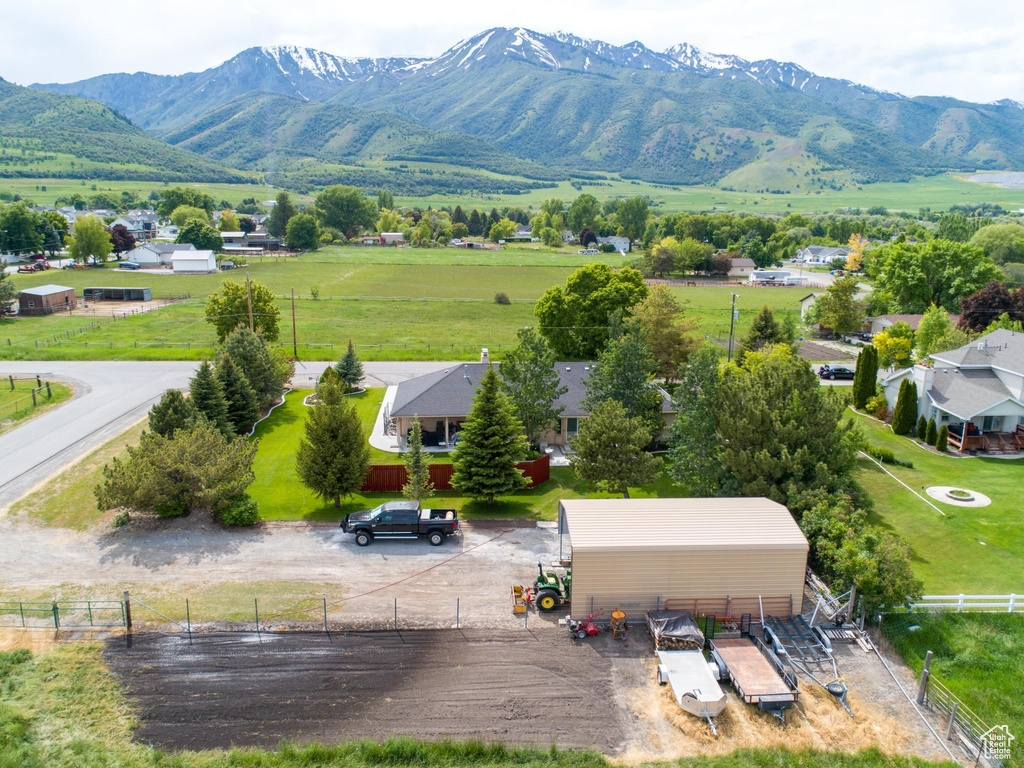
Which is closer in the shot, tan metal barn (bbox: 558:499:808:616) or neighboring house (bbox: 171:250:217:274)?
tan metal barn (bbox: 558:499:808:616)

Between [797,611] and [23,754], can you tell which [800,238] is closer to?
[797,611]

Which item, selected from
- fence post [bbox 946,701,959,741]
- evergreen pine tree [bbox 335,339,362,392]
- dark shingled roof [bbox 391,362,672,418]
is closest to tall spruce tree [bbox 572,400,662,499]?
dark shingled roof [bbox 391,362,672,418]

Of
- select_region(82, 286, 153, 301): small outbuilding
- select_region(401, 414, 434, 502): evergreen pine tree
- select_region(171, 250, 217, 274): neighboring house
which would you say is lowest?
select_region(401, 414, 434, 502): evergreen pine tree

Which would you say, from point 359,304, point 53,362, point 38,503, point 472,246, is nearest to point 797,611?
point 38,503

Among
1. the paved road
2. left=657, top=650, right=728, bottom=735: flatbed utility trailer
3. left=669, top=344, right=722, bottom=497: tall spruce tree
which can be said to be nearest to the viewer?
left=657, top=650, right=728, bottom=735: flatbed utility trailer

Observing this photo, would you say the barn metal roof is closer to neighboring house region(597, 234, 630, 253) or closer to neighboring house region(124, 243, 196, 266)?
neighboring house region(124, 243, 196, 266)

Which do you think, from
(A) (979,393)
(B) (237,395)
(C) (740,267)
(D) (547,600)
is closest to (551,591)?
(D) (547,600)

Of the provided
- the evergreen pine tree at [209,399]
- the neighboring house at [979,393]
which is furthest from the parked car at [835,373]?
the evergreen pine tree at [209,399]
